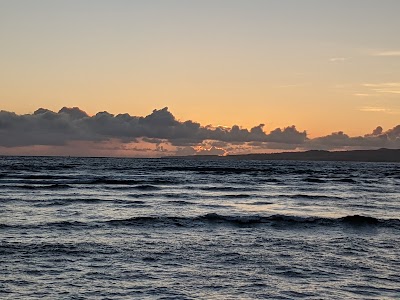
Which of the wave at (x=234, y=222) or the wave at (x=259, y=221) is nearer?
the wave at (x=234, y=222)

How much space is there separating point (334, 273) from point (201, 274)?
3795 millimetres

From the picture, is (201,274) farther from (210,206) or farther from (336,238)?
(210,206)

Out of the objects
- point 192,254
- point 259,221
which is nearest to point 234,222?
point 259,221

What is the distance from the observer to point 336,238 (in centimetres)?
2173

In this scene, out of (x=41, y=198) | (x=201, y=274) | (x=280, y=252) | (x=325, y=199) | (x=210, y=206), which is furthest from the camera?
(x=325, y=199)

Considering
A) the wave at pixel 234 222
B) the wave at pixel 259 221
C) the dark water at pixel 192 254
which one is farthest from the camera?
the wave at pixel 259 221

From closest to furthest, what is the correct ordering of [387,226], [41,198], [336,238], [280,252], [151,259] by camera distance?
[151,259] → [280,252] → [336,238] → [387,226] → [41,198]

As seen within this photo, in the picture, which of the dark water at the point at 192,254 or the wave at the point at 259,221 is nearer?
the dark water at the point at 192,254

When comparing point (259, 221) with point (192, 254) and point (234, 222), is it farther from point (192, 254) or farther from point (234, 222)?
point (192, 254)

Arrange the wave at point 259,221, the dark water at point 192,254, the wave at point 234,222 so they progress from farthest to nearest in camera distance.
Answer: the wave at point 259,221, the wave at point 234,222, the dark water at point 192,254

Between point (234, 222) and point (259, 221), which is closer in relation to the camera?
point (234, 222)

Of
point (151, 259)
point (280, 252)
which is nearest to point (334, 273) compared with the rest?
point (280, 252)

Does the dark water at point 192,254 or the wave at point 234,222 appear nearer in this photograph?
the dark water at point 192,254

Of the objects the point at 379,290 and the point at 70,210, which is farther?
the point at 70,210
